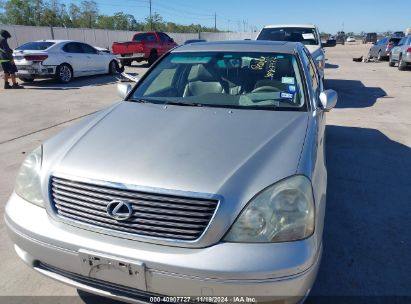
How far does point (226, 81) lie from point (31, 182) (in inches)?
78.5

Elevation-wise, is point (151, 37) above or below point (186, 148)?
below

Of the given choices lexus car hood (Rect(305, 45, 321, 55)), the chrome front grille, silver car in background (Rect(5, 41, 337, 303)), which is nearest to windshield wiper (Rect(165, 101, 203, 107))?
silver car in background (Rect(5, 41, 337, 303))

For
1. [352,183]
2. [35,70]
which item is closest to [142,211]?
[352,183]

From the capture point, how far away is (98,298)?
251cm

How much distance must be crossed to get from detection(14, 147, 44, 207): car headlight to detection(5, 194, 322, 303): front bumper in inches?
9.4

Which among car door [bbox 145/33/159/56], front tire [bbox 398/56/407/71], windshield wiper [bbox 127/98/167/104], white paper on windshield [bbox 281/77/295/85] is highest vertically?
white paper on windshield [bbox 281/77/295/85]

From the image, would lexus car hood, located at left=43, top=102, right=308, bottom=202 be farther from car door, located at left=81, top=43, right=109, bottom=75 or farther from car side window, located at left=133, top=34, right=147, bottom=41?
car side window, located at left=133, top=34, right=147, bottom=41

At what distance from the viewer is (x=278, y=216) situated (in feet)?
6.38

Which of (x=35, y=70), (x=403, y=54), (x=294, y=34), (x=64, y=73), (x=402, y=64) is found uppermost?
(x=294, y=34)

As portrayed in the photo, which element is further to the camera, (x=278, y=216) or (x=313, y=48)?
(x=313, y=48)

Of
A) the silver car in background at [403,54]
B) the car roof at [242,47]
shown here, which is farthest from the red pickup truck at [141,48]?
the car roof at [242,47]

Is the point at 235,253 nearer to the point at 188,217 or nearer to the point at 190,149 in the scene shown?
the point at 188,217

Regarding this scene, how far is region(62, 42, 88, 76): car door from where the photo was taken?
13000mm

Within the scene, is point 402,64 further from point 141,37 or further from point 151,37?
point 141,37
